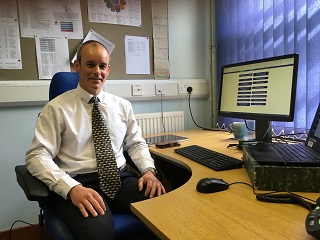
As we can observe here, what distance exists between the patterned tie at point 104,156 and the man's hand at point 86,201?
7.2 inches

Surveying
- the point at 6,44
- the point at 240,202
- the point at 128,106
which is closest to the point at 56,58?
the point at 6,44

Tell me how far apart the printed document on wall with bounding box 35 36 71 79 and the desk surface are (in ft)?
4.62

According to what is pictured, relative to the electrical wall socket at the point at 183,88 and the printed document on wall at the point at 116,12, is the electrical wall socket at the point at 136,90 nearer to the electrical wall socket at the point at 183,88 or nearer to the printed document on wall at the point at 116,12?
the electrical wall socket at the point at 183,88

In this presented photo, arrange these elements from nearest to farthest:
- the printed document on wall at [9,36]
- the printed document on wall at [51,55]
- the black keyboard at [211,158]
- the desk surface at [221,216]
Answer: the desk surface at [221,216]
the black keyboard at [211,158]
the printed document on wall at [9,36]
the printed document on wall at [51,55]

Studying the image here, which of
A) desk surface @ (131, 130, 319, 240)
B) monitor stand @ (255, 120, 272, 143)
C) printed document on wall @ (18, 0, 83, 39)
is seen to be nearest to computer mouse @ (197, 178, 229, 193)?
desk surface @ (131, 130, 319, 240)

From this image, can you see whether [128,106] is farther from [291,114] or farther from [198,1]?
[198,1]

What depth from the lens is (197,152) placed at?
1427 mm

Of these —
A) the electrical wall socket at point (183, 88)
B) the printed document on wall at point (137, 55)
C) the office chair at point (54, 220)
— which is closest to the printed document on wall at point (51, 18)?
the printed document on wall at point (137, 55)

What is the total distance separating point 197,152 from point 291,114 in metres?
0.48

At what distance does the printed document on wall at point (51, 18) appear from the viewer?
1870 millimetres

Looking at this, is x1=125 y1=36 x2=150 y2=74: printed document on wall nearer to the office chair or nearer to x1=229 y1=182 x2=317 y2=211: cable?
the office chair

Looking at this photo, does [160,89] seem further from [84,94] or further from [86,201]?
[86,201]

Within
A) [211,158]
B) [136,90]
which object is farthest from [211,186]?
[136,90]

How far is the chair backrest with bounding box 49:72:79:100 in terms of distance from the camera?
1500mm
